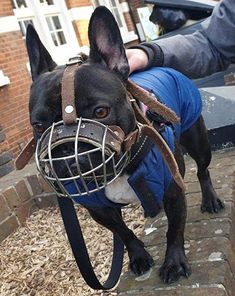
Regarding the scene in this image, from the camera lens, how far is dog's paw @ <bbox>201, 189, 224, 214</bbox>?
8.13ft

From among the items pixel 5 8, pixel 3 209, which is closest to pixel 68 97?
pixel 3 209

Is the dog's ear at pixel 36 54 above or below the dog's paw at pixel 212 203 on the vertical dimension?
above

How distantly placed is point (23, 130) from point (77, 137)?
5.33 metres

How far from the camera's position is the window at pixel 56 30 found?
30.0 feet

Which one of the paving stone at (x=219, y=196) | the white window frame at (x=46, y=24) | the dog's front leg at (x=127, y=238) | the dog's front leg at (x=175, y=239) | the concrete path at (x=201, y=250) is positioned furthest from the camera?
the white window frame at (x=46, y=24)

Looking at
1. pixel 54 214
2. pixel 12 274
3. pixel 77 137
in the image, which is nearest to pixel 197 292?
pixel 77 137

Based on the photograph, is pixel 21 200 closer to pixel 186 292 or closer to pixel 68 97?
pixel 186 292

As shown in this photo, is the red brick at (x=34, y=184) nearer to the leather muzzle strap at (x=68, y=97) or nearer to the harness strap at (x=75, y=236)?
the harness strap at (x=75, y=236)

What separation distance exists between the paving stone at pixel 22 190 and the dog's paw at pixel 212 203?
1.75 meters

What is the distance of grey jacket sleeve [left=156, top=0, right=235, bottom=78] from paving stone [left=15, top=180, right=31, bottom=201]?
176 centimetres

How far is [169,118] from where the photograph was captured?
192 centimetres

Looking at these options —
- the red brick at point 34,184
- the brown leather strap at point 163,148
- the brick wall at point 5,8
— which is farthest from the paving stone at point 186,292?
the brick wall at point 5,8

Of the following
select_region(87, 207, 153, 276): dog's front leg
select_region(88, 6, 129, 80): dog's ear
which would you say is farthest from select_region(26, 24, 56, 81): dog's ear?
select_region(87, 207, 153, 276): dog's front leg

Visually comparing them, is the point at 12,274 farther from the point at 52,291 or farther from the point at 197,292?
the point at 197,292
